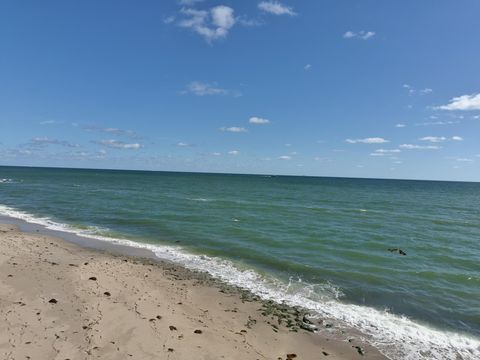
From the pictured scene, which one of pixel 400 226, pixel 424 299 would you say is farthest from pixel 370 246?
pixel 400 226

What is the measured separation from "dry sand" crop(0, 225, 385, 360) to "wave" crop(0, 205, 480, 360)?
83 cm

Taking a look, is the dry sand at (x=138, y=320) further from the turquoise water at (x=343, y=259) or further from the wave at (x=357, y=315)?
the turquoise water at (x=343, y=259)

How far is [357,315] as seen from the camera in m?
10.8

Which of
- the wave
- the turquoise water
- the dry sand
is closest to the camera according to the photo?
the dry sand

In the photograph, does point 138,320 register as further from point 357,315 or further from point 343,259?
point 343,259

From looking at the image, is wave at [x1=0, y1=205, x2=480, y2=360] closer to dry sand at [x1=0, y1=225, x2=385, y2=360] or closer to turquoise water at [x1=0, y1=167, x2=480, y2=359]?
A: turquoise water at [x1=0, y1=167, x2=480, y2=359]

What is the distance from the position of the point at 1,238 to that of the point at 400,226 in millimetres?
29378

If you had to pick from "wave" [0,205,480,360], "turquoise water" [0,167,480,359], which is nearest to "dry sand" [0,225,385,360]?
"wave" [0,205,480,360]

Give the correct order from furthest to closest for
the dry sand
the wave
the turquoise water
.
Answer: the turquoise water
the wave
the dry sand

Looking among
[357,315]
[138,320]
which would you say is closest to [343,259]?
[357,315]

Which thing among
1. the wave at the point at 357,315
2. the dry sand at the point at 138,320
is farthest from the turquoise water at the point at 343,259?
the dry sand at the point at 138,320

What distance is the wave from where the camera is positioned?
29.5 feet

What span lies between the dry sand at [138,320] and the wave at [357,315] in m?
0.83

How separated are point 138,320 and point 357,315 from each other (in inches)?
267
